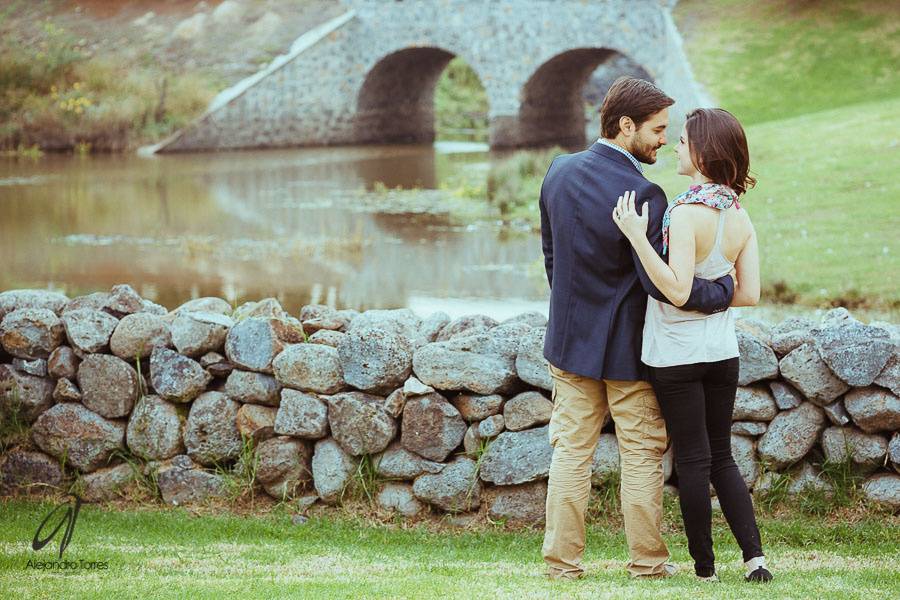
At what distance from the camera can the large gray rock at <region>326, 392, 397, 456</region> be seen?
4.94 m

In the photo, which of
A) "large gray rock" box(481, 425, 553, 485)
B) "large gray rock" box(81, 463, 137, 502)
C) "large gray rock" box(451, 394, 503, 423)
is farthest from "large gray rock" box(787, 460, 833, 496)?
"large gray rock" box(81, 463, 137, 502)

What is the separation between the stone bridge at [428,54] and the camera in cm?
2355

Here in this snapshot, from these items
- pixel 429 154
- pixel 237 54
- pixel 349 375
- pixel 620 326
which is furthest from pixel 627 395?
pixel 237 54

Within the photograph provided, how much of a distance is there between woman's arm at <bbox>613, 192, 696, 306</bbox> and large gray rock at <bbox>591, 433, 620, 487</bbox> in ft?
4.39

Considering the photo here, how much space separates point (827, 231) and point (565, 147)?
13431 millimetres

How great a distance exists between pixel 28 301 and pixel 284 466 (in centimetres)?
156

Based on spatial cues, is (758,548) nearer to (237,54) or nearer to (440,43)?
(440,43)

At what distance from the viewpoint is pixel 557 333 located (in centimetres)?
390

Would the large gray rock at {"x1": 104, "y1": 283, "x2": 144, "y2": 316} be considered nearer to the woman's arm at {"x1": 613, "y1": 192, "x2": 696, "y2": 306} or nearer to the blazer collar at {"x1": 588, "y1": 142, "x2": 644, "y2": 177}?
the blazer collar at {"x1": 588, "y1": 142, "x2": 644, "y2": 177}

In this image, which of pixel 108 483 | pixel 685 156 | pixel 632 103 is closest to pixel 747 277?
pixel 685 156

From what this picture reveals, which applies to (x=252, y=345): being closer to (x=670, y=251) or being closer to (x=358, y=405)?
(x=358, y=405)

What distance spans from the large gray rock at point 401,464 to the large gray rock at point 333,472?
12 cm

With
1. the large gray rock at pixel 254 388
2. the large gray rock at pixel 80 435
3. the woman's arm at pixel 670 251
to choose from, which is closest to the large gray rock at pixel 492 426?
the large gray rock at pixel 254 388

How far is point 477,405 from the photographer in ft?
16.1
